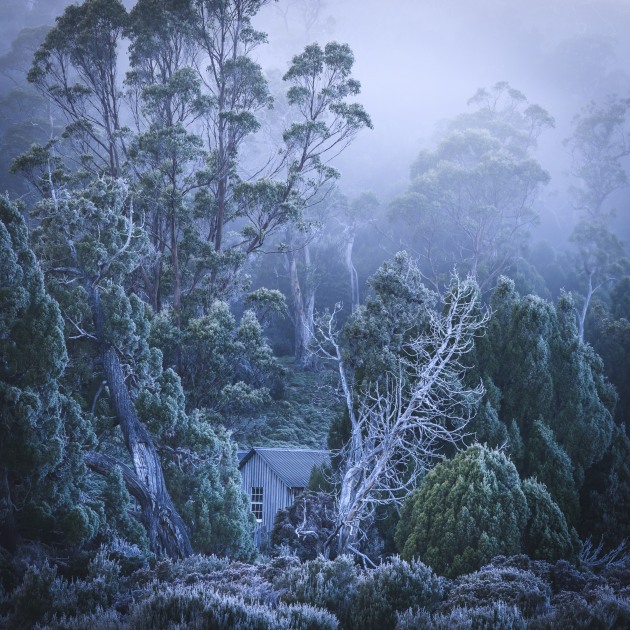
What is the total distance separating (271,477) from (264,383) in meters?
3.17

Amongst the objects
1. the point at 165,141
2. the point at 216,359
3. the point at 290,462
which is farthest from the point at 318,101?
the point at 290,462

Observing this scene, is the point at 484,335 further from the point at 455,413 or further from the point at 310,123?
the point at 310,123

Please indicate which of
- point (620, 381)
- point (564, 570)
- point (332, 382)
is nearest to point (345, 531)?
point (564, 570)

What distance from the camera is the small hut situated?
62.5 feet

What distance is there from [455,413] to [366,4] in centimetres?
9599

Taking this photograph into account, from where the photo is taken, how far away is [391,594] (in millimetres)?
6938

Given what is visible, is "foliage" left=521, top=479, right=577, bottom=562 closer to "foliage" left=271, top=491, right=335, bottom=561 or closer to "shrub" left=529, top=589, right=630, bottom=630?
"shrub" left=529, top=589, right=630, bottom=630

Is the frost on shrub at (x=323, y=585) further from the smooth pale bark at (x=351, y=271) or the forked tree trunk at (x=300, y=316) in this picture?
the smooth pale bark at (x=351, y=271)

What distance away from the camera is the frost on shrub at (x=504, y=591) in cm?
662

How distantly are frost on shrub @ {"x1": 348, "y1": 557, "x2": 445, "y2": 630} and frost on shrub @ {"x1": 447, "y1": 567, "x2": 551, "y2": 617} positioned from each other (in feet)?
0.91

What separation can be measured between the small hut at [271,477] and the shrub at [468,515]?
8.69 metres

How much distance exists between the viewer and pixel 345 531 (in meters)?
10.8

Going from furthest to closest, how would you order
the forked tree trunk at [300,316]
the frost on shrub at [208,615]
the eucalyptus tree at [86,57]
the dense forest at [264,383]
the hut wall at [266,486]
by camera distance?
1. the forked tree trunk at [300,316]
2. the eucalyptus tree at [86,57]
3. the hut wall at [266,486]
4. the dense forest at [264,383]
5. the frost on shrub at [208,615]

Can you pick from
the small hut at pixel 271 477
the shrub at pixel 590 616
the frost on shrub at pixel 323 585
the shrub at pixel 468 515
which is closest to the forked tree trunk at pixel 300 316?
the small hut at pixel 271 477
